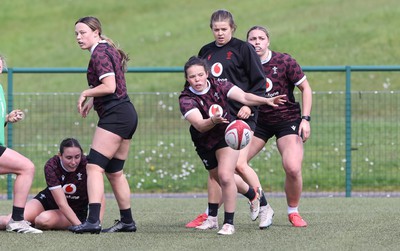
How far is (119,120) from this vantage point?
8938 mm

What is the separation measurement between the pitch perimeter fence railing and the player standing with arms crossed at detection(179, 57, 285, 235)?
16.5 ft

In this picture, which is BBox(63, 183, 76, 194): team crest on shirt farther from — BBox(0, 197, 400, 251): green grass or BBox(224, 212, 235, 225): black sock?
BBox(224, 212, 235, 225): black sock

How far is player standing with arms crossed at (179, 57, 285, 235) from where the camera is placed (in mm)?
8672

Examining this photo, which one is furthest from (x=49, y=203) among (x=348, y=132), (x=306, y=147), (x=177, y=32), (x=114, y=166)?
(x=177, y=32)

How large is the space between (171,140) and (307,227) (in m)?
5.06

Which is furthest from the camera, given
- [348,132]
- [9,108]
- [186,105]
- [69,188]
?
[348,132]

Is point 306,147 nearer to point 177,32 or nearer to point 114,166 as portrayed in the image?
point 114,166

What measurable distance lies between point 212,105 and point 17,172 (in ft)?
5.82

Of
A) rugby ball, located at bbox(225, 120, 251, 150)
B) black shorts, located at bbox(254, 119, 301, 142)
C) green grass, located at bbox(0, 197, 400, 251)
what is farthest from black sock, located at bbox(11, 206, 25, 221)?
black shorts, located at bbox(254, 119, 301, 142)

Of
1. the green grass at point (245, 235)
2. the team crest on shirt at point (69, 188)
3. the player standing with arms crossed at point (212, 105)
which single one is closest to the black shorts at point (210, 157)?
the player standing with arms crossed at point (212, 105)

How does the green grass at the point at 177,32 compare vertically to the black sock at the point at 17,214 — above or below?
above

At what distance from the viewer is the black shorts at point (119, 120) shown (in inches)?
351

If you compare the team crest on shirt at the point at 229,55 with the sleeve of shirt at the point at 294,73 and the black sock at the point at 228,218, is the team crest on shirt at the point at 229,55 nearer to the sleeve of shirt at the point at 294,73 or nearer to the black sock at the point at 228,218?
the sleeve of shirt at the point at 294,73

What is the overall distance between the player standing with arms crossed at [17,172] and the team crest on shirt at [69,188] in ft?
1.54
